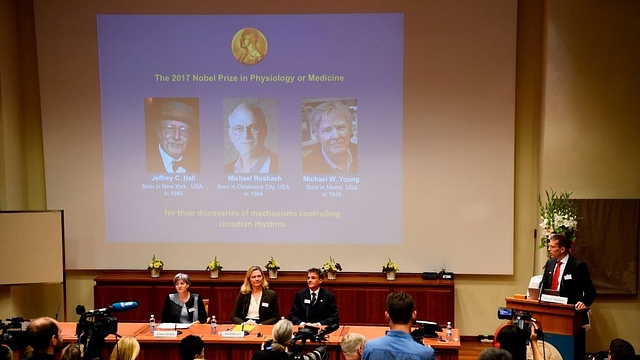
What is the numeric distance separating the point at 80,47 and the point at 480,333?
6.17m

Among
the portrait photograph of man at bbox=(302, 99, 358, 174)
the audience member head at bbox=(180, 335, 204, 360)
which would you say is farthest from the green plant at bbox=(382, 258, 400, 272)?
the audience member head at bbox=(180, 335, 204, 360)

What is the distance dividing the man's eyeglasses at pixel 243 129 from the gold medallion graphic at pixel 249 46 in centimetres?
78

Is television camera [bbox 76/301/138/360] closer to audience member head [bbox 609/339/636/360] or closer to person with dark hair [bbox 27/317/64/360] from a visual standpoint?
person with dark hair [bbox 27/317/64/360]

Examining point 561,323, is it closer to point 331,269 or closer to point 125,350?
point 331,269

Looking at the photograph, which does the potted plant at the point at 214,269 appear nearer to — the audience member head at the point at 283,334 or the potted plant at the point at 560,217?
the audience member head at the point at 283,334

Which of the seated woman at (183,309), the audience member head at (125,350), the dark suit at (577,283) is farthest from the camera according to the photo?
the seated woman at (183,309)

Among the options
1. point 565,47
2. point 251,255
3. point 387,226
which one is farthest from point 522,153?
point 251,255

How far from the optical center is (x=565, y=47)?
7039mm

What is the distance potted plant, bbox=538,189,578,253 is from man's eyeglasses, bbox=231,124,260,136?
3510mm

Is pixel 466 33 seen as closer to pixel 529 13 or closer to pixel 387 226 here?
pixel 529 13

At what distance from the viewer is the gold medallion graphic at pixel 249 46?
25.1ft

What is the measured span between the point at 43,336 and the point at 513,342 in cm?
263

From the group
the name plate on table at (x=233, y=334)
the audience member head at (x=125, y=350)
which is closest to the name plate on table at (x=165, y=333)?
the name plate on table at (x=233, y=334)

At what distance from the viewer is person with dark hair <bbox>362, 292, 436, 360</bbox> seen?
2.90m
